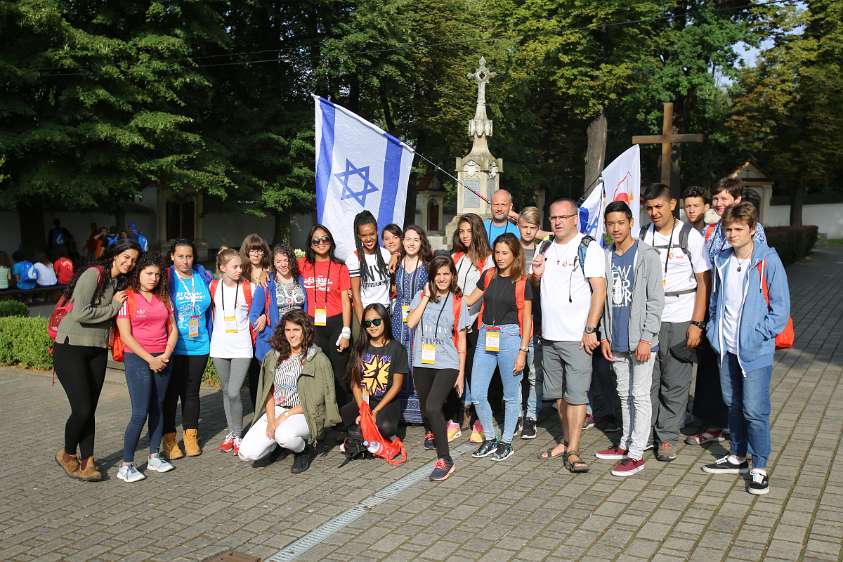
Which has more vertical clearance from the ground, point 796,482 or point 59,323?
point 59,323

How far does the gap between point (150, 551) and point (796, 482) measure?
433 centimetres

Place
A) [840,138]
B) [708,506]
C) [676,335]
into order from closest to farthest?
[708,506], [676,335], [840,138]

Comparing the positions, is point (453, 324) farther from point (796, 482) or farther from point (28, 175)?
point (28, 175)

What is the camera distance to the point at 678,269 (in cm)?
634

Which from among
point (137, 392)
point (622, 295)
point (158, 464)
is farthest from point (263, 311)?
point (622, 295)

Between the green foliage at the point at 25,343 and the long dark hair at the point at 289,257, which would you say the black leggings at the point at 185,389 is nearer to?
the long dark hair at the point at 289,257

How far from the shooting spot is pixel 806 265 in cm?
2672

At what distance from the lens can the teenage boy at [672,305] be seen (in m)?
6.25

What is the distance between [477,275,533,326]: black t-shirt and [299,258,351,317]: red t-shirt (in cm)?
133

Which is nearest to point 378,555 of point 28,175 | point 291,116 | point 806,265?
point 28,175

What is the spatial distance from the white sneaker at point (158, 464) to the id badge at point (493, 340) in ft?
8.67

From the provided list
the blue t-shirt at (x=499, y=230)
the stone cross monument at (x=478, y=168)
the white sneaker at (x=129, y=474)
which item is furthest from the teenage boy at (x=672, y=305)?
the stone cross monument at (x=478, y=168)

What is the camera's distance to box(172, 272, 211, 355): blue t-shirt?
644cm

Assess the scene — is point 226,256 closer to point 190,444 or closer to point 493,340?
point 190,444
